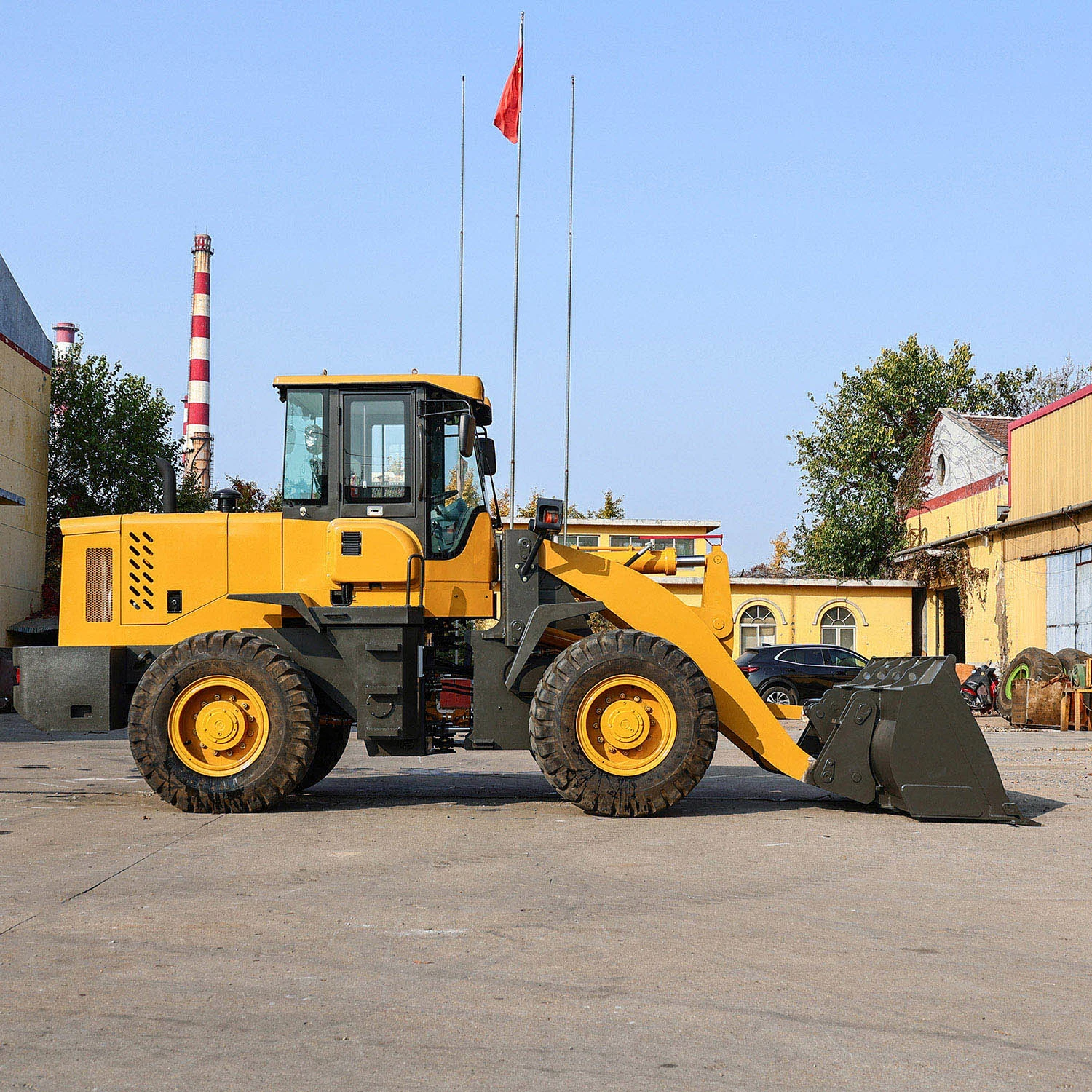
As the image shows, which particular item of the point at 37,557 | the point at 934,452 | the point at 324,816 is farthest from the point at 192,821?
the point at 934,452

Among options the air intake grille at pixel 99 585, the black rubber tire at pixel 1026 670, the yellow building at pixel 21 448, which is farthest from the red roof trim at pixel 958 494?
the air intake grille at pixel 99 585

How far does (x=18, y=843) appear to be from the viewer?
322 inches

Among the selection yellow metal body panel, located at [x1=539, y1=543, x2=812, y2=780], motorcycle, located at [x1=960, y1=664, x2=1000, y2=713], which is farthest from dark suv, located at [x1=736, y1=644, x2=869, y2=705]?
yellow metal body panel, located at [x1=539, y1=543, x2=812, y2=780]

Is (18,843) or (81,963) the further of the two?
(18,843)

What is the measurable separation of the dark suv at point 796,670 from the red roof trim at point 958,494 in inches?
346

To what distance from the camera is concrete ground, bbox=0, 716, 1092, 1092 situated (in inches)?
157

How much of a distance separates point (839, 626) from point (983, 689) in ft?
37.7

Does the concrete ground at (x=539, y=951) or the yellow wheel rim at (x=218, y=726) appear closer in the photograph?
the concrete ground at (x=539, y=951)

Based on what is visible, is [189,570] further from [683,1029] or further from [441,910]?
[683,1029]

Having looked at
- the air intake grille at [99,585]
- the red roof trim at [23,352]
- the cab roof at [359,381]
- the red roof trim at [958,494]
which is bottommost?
the air intake grille at [99,585]

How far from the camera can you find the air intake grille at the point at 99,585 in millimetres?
10391

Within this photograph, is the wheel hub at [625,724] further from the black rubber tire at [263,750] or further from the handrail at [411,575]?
the black rubber tire at [263,750]

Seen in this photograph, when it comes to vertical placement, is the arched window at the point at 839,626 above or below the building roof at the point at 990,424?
below

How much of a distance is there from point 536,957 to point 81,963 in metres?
1.91
